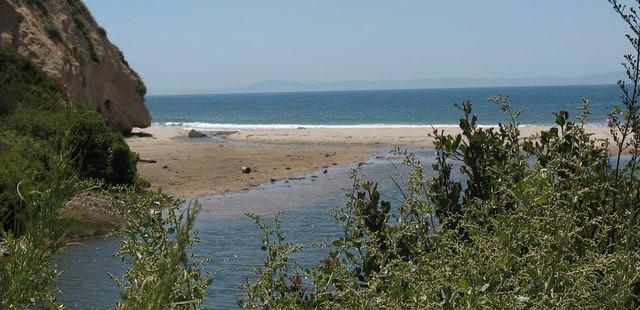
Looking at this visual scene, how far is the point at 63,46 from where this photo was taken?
109 ft

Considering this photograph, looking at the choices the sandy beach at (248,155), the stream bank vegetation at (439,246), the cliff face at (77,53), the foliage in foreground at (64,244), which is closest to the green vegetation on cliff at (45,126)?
the sandy beach at (248,155)

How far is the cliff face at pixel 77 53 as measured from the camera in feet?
100

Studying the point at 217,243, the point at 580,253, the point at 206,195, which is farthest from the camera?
the point at 206,195

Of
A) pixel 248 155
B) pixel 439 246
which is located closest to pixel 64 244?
pixel 439 246

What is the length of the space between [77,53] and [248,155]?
7.44 m

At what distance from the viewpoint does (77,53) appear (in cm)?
3491

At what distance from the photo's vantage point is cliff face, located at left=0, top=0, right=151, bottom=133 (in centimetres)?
3050

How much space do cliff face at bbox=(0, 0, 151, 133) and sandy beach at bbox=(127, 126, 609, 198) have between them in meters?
1.64

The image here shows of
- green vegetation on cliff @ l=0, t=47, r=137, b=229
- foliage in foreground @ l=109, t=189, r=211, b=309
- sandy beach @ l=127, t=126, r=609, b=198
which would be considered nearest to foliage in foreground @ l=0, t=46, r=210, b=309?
foliage in foreground @ l=109, t=189, r=211, b=309

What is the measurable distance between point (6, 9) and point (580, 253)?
29.1 meters

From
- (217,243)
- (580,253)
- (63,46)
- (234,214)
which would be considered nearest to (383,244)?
(580,253)

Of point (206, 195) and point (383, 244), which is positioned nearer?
point (383, 244)

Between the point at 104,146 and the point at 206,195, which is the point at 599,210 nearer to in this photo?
the point at 104,146

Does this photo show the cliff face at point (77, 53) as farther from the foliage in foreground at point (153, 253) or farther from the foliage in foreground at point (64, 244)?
the foliage in foreground at point (153, 253)
